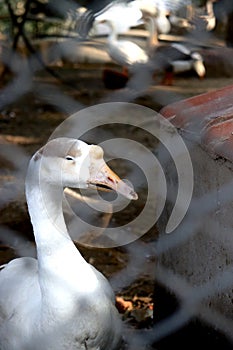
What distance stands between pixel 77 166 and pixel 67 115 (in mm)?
2039

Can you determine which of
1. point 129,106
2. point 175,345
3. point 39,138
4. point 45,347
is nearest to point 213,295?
point 175,345

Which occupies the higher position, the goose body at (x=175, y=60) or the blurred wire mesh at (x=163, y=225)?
the blurred wire mesh at (x=163, y=225)

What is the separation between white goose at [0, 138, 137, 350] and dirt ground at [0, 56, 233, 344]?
0.35m

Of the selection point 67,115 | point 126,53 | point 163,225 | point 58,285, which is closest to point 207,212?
point 163,225

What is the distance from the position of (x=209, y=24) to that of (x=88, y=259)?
2.13m

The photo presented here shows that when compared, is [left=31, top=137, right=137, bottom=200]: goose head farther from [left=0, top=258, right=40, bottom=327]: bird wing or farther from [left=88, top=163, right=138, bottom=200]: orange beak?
[left=0, top=258, right=40, bottom=327]: bird wing

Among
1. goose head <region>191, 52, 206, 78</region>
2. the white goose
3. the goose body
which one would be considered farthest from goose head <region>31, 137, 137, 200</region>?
goose head <region>191, 52, 206, 78</region>

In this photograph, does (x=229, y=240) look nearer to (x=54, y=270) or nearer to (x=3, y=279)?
(x=54, y=270)

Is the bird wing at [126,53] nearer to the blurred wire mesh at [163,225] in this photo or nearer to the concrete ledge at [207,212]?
the blurred wire mesh at [163,225]

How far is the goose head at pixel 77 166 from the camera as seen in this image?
1087 millimetres

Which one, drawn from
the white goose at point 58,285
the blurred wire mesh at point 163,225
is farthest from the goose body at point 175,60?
the white goose at point 58,285

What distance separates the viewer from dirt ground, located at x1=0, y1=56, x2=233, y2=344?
1.65 meters

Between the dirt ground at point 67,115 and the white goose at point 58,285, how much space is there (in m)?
0.35

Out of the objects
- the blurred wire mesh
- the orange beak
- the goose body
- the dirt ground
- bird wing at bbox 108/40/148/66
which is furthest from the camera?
the goose body
